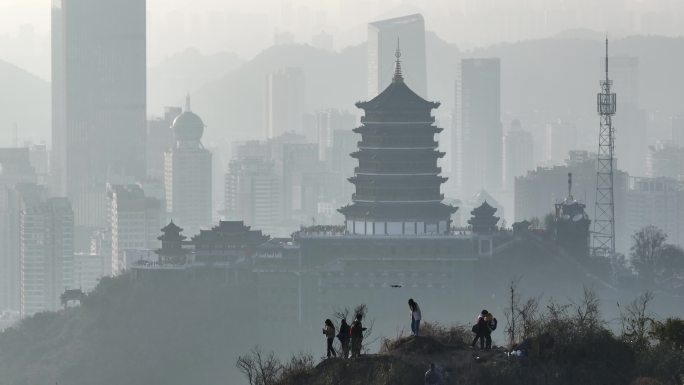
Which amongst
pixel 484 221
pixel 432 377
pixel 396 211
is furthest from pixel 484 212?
pixel 432 377

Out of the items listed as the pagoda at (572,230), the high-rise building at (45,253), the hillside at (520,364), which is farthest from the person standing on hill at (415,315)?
the high-rise building at (45,253)

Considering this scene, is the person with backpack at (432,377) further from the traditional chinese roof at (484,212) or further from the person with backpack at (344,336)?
the traditional chinese roof at (484,212)

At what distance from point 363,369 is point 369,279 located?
6042 cm

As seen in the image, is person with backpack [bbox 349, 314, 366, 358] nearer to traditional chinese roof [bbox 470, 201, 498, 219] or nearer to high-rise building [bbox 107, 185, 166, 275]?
traditional chinese roof [bbox 470, 201, 498, 219]

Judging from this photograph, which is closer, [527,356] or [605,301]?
[527,356]

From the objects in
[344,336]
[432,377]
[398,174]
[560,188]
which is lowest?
[432,377]

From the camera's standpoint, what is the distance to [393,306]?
99875 millimetres

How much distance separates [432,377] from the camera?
3759 centimetres

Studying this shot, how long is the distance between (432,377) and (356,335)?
2482mm

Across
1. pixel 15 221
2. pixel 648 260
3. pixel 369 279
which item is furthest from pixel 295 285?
pixel 15 221

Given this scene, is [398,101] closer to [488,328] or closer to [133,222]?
[488,328]

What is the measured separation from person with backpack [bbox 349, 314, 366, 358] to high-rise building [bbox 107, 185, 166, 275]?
139352mm

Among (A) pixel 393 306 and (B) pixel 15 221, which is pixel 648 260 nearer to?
(A) pixel 393 306

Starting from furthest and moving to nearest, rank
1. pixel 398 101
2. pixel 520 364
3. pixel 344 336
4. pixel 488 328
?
pixel 398 101
pixel 488 328
pixel 344 336
pixel 520 364
